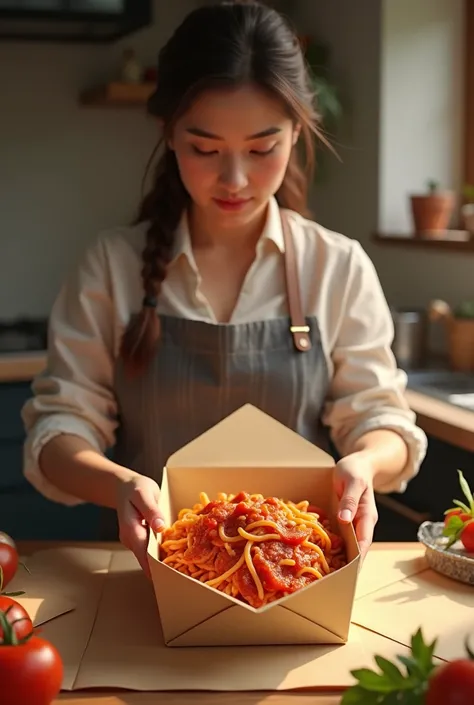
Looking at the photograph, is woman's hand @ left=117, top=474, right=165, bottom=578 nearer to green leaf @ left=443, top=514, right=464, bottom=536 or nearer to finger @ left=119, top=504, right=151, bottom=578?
finger @ left=119, top=504, right=151, bottom=578

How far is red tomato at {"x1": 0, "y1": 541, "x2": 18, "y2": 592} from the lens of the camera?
1196 millimetres

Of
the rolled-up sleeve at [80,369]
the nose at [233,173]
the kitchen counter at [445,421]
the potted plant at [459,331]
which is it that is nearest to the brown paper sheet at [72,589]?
the rolled-up sleeve at [80,369]

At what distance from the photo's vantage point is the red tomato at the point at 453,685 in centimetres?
72

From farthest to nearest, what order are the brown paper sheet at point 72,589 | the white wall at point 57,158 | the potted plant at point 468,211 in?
the white wall at point 57,158
the potted plant at point 468,211
the brown paper sheet at point 72,589

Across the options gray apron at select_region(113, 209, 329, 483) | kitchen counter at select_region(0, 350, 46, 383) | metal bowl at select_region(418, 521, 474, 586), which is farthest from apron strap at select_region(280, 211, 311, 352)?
kitchen counter at select_region(0, 350, 46, 383)

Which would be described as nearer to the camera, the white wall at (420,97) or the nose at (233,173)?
the nose at (233,173)

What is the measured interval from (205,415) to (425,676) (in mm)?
881

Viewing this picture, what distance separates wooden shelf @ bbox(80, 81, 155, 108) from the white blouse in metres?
2.02

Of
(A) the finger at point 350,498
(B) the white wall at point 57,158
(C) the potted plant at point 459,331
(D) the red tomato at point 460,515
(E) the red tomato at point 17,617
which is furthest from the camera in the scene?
(B) the white wall at point 57,158

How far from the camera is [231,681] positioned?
3.21ft

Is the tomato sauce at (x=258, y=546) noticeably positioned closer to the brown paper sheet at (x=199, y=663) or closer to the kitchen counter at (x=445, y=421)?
the brown paper sheet at (x=199, y=663)

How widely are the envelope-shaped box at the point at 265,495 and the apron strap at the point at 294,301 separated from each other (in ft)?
0.97

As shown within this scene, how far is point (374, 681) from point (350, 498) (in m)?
0.41

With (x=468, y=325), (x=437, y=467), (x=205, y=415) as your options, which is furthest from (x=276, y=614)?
(x=468, y=325)
